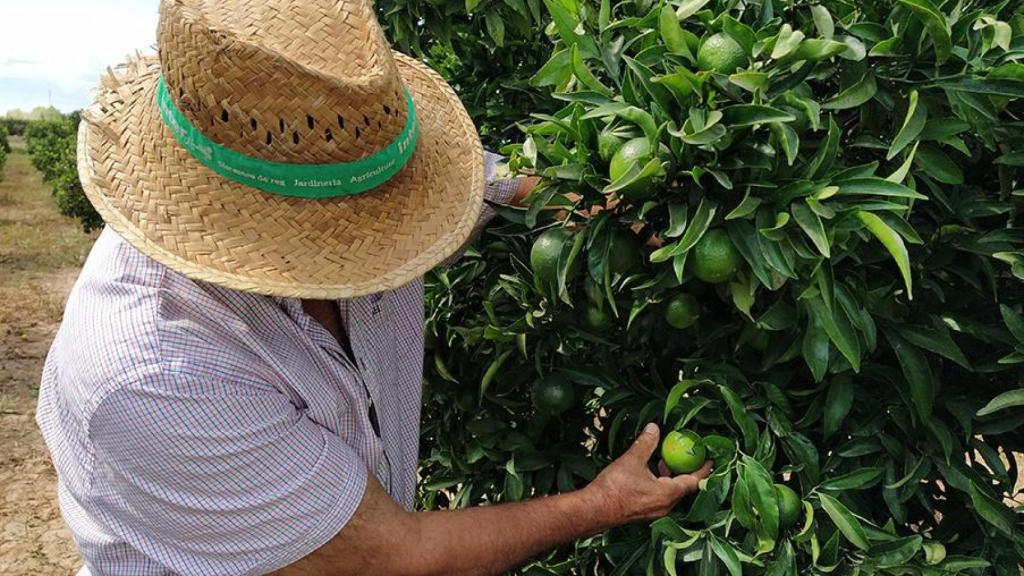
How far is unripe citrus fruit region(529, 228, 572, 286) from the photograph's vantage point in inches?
57.4

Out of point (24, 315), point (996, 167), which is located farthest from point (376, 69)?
point (24, 315)

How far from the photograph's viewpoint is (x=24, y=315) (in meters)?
7.89

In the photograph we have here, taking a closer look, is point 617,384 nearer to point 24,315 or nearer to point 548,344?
point 548,344

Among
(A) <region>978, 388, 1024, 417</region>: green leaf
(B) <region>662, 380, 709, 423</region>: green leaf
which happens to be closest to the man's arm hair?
(B) <region>662, 380, 709, 423</region>: green leaf

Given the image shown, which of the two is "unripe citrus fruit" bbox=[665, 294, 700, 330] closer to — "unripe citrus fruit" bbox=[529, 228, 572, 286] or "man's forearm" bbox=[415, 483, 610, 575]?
"unripe citrus fruit" bbox=[529, 228, 572, 286]

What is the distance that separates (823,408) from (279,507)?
2.72 feet

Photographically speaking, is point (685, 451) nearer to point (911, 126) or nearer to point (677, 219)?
point (677, 219)

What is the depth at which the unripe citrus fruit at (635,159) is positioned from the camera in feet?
4.09

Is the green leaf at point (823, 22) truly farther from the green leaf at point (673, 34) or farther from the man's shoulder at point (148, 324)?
the man's shoulder at point (148, 324)

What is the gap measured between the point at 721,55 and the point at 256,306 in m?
0.80

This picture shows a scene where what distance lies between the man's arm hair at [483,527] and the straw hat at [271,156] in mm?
394

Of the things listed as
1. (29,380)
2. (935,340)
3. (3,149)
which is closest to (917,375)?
(935,340)

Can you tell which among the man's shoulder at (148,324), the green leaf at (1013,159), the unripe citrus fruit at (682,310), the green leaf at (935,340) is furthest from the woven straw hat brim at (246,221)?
the green leaf at (1013,159)

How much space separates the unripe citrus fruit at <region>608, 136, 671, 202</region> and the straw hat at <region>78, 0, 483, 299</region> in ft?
1.19
